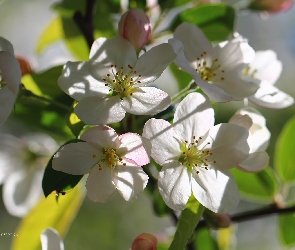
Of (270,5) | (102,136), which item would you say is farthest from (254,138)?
(270,5)

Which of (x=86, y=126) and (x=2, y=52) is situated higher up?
(x=2, y=52)

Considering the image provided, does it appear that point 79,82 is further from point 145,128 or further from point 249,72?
point 249,72

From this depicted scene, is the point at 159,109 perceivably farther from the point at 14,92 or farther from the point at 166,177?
the point at 14,92

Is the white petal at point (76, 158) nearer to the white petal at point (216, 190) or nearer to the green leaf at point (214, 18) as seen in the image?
the white petal at point (216, 190)

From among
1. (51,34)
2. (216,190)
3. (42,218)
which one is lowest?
(42,218)

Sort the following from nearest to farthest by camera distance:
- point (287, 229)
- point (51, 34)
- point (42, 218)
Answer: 1. point (287, 229)
2. point (42, 218)
3. point (51, 34)

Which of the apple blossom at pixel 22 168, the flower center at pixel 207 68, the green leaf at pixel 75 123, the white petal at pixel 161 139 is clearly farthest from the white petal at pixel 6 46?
the apple blossom at pixel 22 168

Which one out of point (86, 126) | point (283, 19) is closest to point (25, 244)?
point (86, 126)
